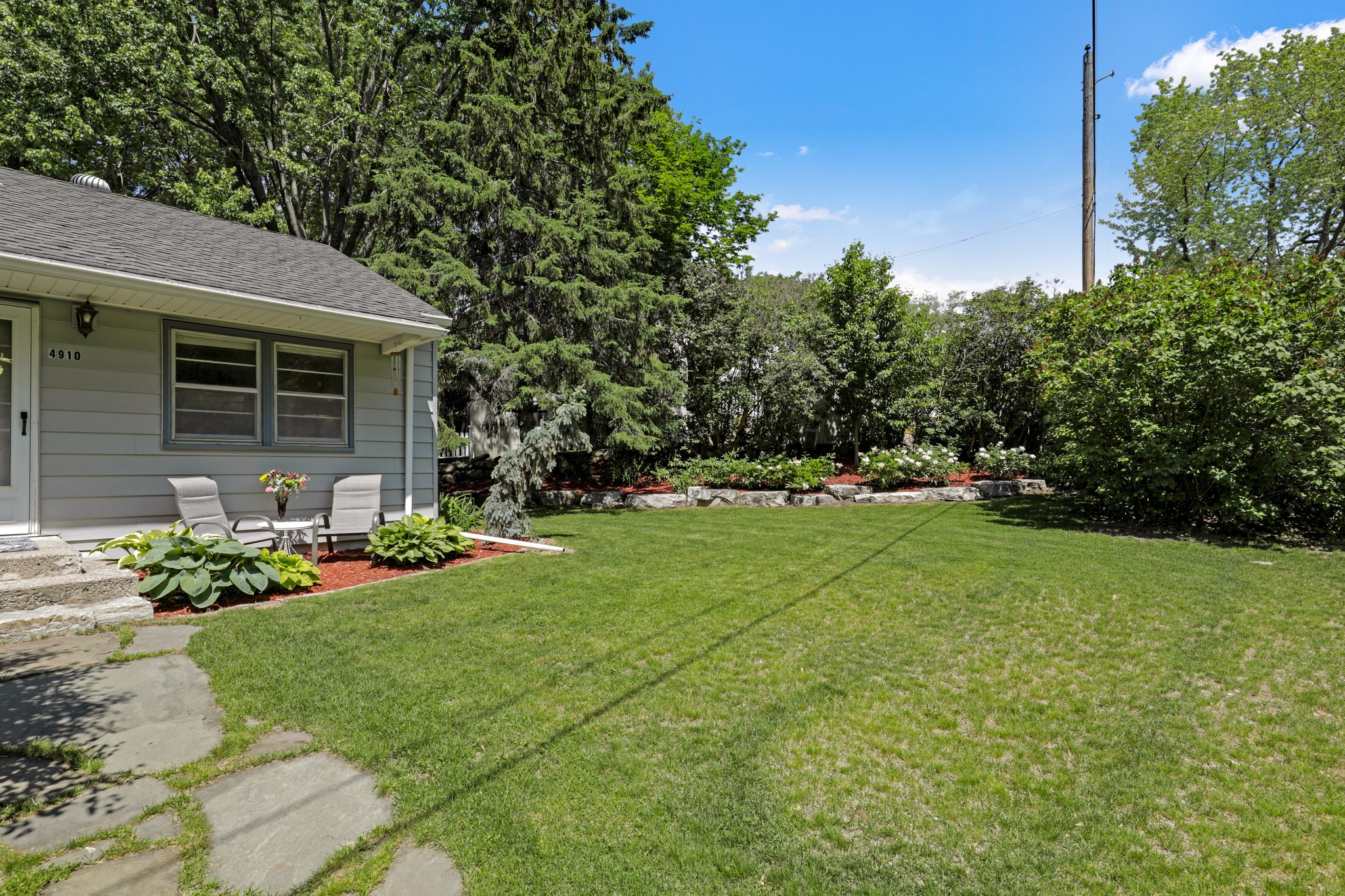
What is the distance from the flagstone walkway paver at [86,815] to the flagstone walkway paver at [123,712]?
0.54 feet

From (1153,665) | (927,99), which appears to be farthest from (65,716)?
(927,99)

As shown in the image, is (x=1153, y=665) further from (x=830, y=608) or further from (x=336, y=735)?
(x=336, y=735)

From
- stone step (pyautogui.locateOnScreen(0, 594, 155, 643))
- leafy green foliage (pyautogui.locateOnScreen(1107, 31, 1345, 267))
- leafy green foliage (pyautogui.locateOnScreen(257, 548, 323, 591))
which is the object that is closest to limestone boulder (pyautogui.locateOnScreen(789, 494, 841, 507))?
leafy green foliage (pyautogui.locateOnScreen(257, 548, 323, 591))

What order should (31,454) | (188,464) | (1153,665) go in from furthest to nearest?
1. (188,464)
2. (31,454)
3. (1153,665)

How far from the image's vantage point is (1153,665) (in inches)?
156

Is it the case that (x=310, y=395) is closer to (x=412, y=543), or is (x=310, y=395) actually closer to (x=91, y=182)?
(x=412, y=543)

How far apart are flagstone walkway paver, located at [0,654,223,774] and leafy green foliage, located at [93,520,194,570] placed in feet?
7.53

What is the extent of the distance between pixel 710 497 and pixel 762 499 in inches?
43.0

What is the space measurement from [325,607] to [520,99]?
11579 millimetres

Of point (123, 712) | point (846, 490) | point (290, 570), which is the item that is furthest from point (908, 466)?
Answer: point (123, 712)

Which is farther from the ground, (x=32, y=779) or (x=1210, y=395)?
(x=1210, y=395)

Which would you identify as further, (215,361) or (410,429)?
(410,429)

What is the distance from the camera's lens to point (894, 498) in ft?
42.1

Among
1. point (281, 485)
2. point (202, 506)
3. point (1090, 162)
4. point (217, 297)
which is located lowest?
point (202, 506)
